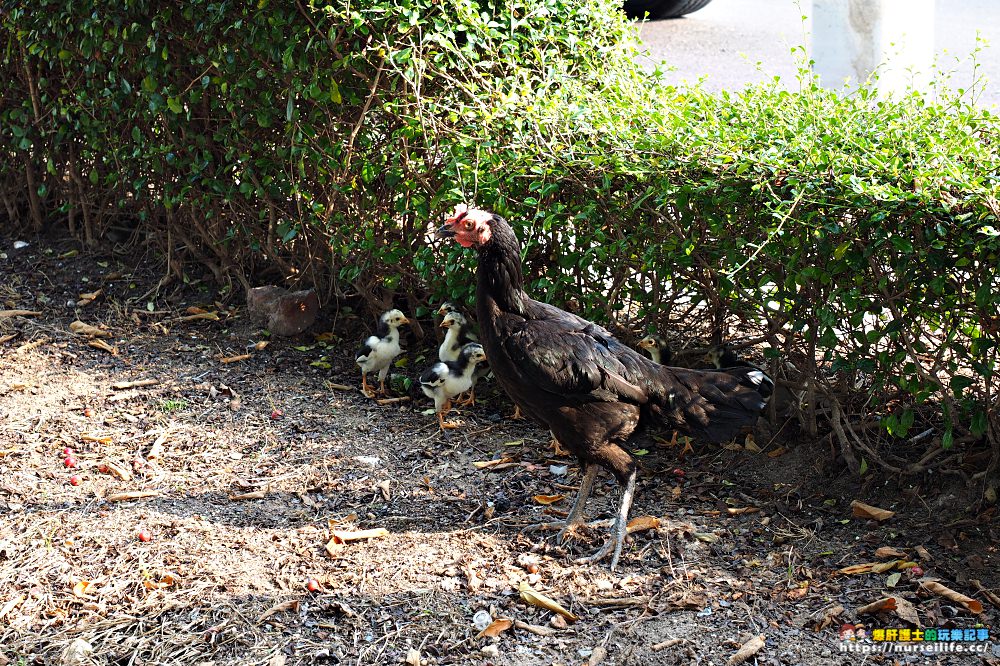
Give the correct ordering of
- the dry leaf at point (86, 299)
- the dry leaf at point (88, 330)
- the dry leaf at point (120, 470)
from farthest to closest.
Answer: the dry leaf at point (86, 299) → the dry leaf at point (88, 330) → the dry leaf at point (120, 470)

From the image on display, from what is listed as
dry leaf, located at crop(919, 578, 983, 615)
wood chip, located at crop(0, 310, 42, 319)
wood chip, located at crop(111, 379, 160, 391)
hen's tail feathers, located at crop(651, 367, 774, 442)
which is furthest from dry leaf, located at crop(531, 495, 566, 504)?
wood chip, located at crop(0, 310, 42, 319)

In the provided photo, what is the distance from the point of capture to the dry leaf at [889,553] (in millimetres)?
3861

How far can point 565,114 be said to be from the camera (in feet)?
15.2

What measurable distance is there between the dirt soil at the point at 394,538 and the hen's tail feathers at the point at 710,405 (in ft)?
1.42

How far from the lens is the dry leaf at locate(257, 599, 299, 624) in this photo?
3572mm

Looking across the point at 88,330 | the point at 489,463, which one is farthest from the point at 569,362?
the point at 88,330

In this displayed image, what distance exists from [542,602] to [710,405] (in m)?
1.09

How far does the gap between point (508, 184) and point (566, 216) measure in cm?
34

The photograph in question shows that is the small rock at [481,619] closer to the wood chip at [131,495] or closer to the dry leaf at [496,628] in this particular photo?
the dry leaf at [496,628]

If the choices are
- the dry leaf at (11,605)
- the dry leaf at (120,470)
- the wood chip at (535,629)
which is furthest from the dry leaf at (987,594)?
the wood chip at (535,629)

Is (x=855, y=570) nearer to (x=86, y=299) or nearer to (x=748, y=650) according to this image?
(x=748, y=650)

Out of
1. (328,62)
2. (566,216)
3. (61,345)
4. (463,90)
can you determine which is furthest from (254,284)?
(566,216)

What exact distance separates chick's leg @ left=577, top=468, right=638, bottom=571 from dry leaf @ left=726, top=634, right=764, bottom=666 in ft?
2.24

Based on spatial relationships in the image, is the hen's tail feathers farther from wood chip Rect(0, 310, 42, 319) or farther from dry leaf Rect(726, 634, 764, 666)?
wood chip Rect(0, 310, 42, 319)
